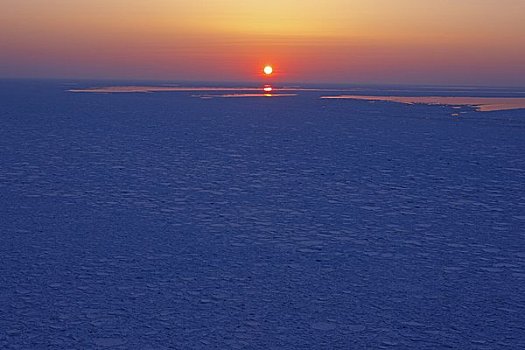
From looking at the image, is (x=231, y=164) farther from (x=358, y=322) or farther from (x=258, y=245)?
(x=358, y=322)

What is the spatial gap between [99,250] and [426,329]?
9.08 feet

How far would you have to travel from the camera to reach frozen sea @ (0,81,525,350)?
3504 millimetres

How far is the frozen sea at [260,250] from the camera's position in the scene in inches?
138

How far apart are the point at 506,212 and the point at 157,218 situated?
3.74 metres

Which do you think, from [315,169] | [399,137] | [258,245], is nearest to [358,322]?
[258,245]

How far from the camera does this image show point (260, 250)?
203 inches

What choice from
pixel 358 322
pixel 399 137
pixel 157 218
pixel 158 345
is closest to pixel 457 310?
pixel 358 322

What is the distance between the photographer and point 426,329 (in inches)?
139

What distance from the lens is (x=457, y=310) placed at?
3830 mm

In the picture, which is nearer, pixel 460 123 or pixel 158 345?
pixel 158 345

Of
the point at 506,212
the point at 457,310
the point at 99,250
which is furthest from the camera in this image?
the point at 506,212

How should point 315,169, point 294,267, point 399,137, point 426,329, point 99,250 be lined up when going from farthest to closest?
1. point 399,137
2. point 315,169
3. point 99,250
4. point 294,267
5. point 426,329

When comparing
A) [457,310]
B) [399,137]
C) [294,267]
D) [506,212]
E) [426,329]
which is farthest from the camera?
[399,137]

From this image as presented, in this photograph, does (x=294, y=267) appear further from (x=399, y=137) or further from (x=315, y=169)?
(x=399, y=137)
